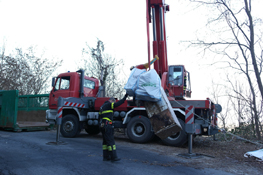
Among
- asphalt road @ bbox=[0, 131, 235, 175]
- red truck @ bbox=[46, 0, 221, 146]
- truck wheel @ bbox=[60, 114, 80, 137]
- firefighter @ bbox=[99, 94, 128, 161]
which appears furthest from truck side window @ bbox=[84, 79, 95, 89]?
firefighter @ bbox=[99, 94, 128, 161]

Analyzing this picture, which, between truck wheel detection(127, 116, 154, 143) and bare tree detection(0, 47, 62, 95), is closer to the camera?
truck wheel detection(127, 116, 154, 143)

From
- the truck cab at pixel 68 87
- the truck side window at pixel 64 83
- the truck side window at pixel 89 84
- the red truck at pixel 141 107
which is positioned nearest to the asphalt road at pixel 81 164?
the red truck at pixel 141 107

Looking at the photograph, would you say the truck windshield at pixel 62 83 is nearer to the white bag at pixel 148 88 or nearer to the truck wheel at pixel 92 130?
the truck wheel at pixel 92 130

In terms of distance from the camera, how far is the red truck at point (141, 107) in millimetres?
8477

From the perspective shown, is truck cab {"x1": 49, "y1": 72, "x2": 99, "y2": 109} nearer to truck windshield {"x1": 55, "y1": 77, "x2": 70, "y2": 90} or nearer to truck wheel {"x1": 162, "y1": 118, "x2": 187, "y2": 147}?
truck windshield {"x1": 55, "y1": 77, "x2": 70, "y2": 90}

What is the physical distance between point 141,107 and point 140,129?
847mm

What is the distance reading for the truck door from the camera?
1091 centimetres

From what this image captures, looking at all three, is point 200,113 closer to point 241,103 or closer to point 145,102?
point 145,102

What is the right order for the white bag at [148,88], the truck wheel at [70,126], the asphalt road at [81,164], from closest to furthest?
the asphalt road at [81,164]
the white bag at [148,88]
the truck wheel at [70,126]

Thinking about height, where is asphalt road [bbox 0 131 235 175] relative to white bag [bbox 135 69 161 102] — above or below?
below

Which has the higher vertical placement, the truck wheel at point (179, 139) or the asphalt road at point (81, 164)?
the truck wheel at point (179, 139)

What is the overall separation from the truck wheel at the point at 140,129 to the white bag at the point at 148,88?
2893 millimetres

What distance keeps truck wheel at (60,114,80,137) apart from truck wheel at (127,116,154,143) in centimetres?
267

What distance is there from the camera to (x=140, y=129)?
361 inches
